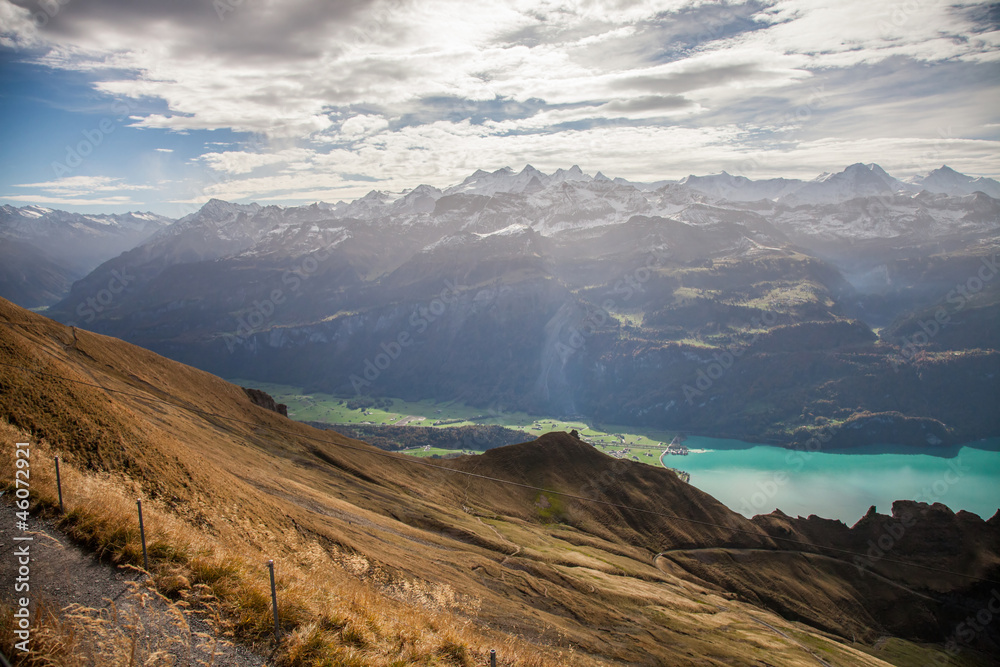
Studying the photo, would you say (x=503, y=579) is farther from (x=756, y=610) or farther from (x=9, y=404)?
(x=756, y=610)

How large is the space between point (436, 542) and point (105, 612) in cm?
4131

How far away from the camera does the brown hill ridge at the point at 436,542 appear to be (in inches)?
590

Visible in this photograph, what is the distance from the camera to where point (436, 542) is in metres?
50.5

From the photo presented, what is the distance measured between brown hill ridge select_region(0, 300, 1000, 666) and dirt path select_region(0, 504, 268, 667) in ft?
1.82

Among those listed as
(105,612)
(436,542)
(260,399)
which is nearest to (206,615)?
(105,612)

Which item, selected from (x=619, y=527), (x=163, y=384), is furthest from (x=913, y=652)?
(x=163, y=384)

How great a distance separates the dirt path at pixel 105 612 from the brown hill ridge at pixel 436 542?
56 centimetres

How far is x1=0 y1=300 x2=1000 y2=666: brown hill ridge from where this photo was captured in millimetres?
14992

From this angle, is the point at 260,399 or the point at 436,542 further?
the point at 260,399

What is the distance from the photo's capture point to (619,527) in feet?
290

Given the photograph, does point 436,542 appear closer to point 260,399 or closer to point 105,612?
point 105,612

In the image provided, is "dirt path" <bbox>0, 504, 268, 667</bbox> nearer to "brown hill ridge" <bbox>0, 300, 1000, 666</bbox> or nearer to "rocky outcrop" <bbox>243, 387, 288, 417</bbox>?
"brown hill ridge" <bbox>0, 300, 1000, 666</bbox>

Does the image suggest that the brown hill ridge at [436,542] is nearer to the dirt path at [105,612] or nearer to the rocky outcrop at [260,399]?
the dirt path at [105,612]

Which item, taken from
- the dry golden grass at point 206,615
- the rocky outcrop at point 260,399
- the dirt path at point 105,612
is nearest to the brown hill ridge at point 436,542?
the dry golden grass at point 206,615
